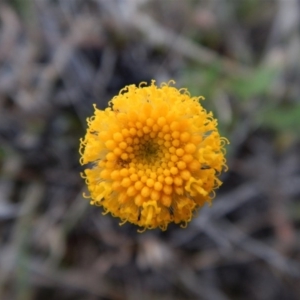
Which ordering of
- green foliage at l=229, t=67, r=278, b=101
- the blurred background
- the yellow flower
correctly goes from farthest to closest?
the blurred background < green foliage at l=229, t=67, r=278, b=101 < the yellow flower

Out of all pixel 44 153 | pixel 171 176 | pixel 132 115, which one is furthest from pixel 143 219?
pixel 44 153

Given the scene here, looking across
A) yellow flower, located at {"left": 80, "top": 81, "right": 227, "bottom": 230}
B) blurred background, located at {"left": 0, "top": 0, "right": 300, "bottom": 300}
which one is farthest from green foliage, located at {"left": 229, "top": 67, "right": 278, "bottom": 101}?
yellow flower, located at {"left": 80, "top": 81, "right": 227, "bottom": 230}

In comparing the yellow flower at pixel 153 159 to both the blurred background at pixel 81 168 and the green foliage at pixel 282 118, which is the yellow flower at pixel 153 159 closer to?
the blurred background at pixel 81 168

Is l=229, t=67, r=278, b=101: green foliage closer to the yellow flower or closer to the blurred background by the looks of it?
the blurred background

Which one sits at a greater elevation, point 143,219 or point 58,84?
point 58,84

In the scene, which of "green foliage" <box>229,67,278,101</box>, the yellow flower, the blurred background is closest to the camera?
the yellow flower

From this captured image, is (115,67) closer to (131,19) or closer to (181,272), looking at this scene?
(131,19)
